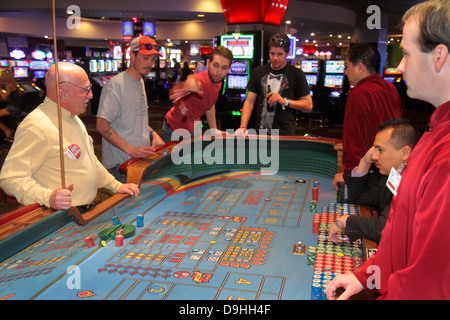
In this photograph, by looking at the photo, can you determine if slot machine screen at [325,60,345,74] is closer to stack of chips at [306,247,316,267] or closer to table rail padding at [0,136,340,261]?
table rail padding at [0,136,340,261]

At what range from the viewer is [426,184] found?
2.58ft

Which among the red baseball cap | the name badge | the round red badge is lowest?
the round red badge

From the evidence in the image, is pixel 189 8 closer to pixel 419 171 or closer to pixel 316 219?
pixel 316 219

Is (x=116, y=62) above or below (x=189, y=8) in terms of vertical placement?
below

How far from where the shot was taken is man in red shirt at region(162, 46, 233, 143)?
323 cm

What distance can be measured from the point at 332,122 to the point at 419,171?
10519 millimetres

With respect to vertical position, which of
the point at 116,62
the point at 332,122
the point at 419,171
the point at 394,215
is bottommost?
the point at 332,122

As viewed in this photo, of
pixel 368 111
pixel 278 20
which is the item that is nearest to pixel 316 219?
pixel 368 111

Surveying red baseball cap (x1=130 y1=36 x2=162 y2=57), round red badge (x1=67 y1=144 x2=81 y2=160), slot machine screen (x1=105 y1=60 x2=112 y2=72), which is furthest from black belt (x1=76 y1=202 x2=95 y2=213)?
slot machine screen (x1=105 y1=60 x2=112 y2=72)

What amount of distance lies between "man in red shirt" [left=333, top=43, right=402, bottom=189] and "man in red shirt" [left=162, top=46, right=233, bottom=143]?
107 centimetres

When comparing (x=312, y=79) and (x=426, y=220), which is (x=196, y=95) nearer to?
(x=426, y=220)

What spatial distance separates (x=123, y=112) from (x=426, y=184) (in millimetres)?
2439

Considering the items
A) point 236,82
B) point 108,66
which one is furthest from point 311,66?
point 108,66

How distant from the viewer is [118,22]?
17000 millimetres
